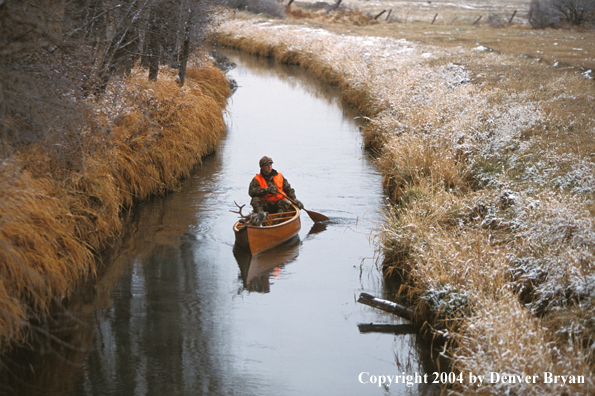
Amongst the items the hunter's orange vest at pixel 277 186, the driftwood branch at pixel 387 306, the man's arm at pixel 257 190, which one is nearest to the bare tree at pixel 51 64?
the man's arm at pixel 257 190

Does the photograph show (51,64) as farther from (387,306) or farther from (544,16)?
(544,16)

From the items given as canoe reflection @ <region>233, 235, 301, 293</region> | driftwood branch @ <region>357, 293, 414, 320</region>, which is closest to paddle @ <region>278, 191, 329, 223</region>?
canoe reflection @ <region>233, 235, 301, 293</region>

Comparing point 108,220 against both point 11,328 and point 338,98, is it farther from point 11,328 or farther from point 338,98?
point 338,98

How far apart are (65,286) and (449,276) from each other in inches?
184

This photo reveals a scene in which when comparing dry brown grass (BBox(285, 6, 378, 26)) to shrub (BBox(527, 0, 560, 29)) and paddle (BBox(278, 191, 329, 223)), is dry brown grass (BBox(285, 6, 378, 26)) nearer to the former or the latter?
shrub (BBox(527, 0, 560, 29))

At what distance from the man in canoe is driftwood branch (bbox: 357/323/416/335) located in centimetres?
357

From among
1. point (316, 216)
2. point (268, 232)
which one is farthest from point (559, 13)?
point (268, 232)

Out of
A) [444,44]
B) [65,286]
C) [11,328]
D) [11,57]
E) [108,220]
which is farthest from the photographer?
[444,44]

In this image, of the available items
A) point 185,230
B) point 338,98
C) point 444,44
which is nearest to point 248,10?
point 444,44

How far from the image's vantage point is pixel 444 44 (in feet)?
97.5

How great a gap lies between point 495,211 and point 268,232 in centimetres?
353

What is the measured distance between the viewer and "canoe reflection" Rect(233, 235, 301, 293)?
28.5 feet

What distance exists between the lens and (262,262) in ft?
31.1

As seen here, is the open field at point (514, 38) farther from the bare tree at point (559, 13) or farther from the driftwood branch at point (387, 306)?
the driftwood branch at point (387, 306)
